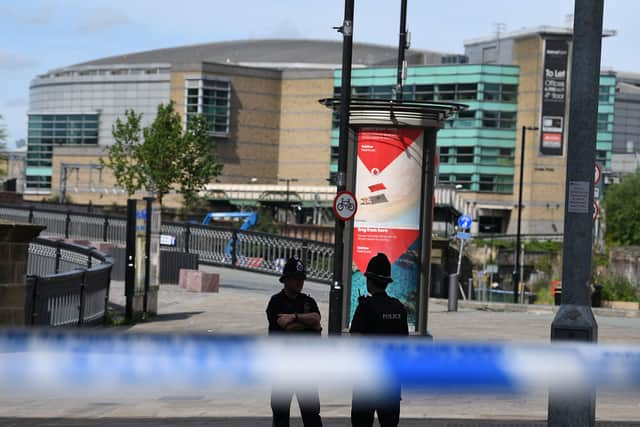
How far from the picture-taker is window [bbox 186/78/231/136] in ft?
356

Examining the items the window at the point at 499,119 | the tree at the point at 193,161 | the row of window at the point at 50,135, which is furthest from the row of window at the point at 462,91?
the row of window at the point at 50,135

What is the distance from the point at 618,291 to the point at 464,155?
64.4m

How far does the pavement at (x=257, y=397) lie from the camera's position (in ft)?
28.0

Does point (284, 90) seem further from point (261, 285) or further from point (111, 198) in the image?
point (261, 285)

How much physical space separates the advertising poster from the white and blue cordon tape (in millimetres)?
11421

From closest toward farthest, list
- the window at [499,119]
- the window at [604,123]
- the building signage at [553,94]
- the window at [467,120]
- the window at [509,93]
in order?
1. the building signage at [553,94]
2. the window at [467,120]
3. the window at [499,119]
4. the window at [509,93]
5. the window at [604,123]

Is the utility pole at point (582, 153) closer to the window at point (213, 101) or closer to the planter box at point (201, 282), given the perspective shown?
the planter box at point (201, 282)

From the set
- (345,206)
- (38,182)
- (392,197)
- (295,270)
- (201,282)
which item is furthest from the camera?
(38,182)

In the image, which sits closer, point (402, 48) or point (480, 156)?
point (402, 48)

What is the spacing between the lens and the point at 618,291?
36406 mm

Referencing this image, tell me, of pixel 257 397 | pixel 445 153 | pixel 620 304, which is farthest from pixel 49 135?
pixel 257 397

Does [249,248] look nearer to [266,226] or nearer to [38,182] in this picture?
[266,226]

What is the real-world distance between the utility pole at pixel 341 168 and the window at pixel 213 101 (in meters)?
88.5

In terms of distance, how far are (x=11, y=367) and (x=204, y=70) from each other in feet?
345
